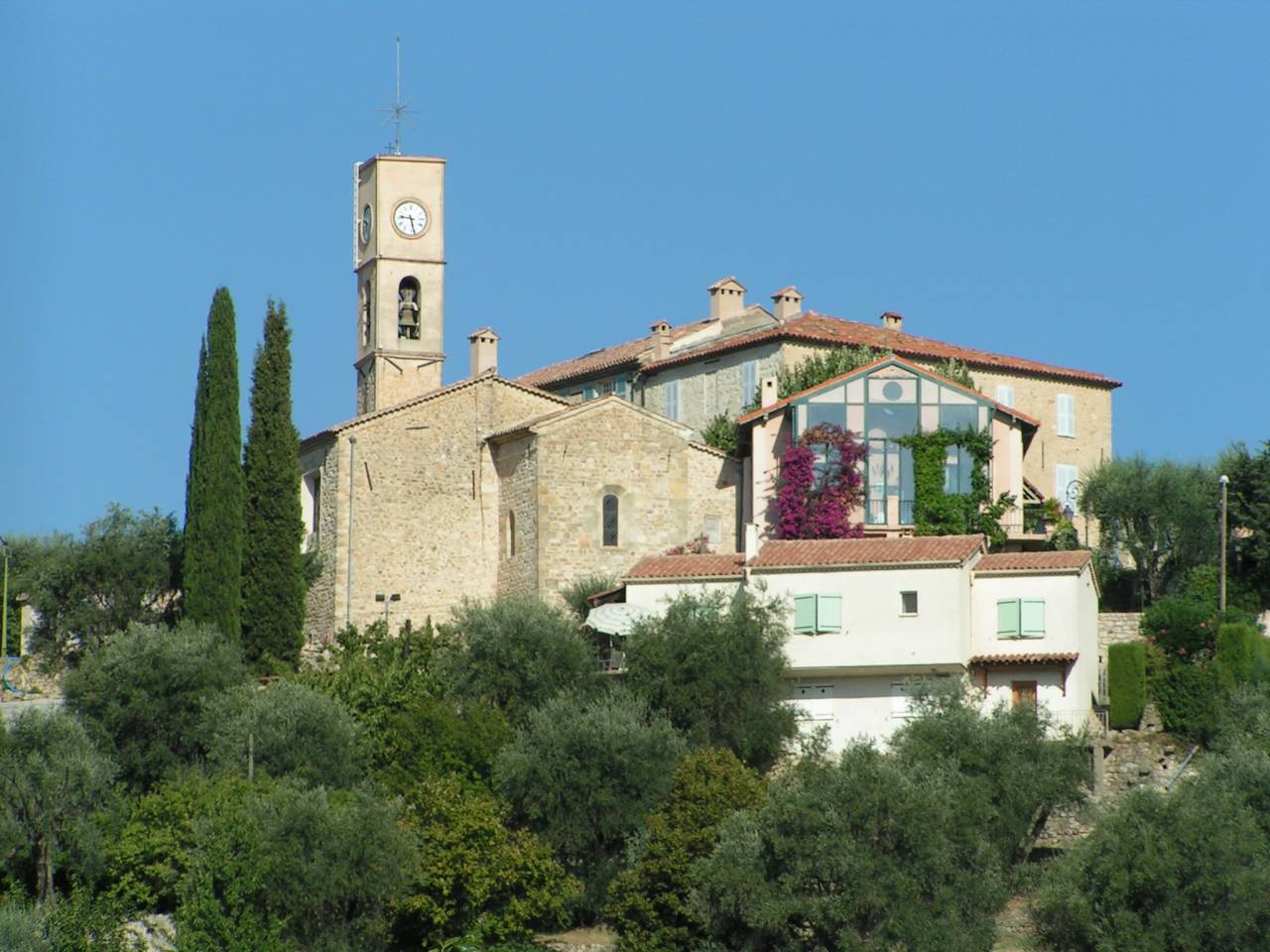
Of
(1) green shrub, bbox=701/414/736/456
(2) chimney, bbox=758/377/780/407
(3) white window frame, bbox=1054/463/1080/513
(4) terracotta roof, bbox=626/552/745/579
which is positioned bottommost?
(4) terracotta roof, bbox=626/552/745/579

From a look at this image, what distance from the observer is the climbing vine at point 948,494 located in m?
54.5

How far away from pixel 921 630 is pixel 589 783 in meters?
8.12

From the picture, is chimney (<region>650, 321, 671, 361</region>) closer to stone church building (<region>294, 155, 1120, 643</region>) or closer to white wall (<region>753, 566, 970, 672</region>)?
stone church building (<region>294, 155, 1120, 643</region>)

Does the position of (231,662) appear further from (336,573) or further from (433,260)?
(433,260)

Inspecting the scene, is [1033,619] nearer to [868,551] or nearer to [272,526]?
[868,551]

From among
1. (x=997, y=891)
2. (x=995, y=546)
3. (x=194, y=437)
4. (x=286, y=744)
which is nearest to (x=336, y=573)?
(x=194, y=437)

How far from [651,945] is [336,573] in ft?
49.6

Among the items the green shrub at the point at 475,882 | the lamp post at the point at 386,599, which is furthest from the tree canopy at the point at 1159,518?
the green shrub at the point at 475,882

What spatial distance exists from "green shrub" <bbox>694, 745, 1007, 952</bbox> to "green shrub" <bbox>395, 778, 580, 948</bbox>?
322 cm

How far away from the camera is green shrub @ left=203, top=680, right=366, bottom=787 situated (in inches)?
1822

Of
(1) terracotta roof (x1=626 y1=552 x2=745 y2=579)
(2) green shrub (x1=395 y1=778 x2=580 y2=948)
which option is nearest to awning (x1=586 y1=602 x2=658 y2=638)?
(1) terracotta roof (x1=626 y1=552 x2=745 y2=579)

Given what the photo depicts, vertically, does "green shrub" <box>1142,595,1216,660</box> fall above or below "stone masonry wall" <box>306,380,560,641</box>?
below

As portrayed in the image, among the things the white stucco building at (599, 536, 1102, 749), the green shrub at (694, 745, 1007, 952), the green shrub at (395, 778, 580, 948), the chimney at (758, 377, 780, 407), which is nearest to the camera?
the green shrub at (694, 745, 1007, 952)

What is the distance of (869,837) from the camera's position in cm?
4109
